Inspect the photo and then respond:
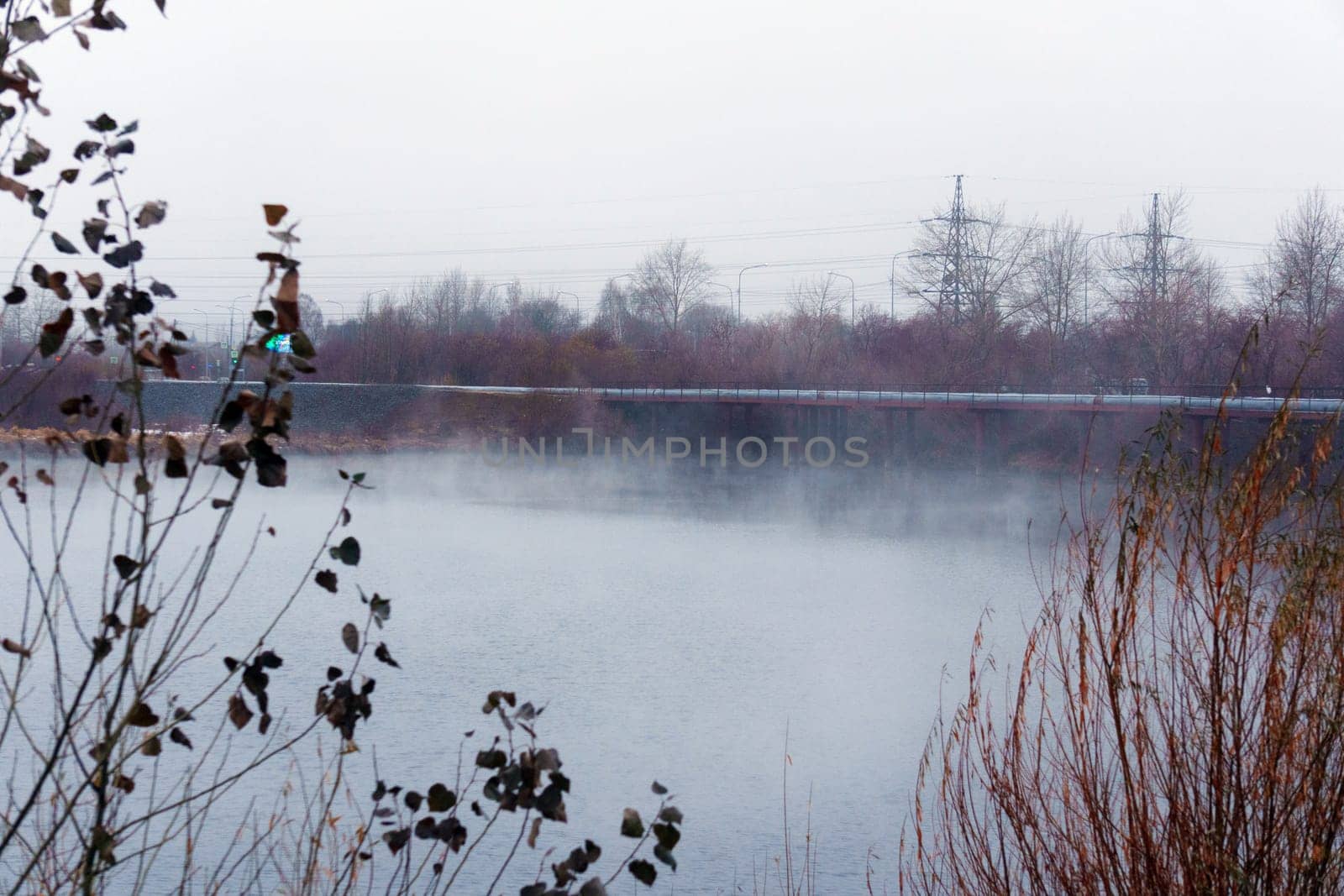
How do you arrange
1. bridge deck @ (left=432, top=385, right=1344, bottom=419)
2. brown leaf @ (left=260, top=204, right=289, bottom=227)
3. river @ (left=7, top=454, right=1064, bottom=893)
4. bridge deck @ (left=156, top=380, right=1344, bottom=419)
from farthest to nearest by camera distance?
bridge deck @ (left=156, top=380, right=1344, bottom=419), bridge deck @ (left=432, top=385, right=1344, bottom=419), river @ (left=7, top=454, right=1064, bottom=893), brown leaf @ (left=260, top=204, right=289, bottom=227)

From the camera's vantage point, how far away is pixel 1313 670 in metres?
4.24

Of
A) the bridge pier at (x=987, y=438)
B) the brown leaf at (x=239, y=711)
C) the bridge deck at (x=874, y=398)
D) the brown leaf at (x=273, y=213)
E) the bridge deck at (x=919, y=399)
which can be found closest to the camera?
the brown leaf at (x=273, y=213)

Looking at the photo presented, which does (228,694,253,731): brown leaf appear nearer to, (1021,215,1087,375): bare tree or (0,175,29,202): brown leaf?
(0,175,29,202): brown leaf

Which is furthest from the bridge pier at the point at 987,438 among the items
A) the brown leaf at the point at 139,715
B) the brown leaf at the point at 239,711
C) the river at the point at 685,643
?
the brown leaf at the point at 139,715

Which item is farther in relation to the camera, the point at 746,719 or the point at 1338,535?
the point at 746,719

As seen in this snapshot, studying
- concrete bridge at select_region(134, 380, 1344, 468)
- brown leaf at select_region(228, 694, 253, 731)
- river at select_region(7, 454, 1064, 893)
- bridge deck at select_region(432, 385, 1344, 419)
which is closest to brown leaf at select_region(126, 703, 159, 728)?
brown leaf at select_region(228, 694, 253, 731)

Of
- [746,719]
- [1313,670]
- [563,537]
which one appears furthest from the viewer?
[563,537]

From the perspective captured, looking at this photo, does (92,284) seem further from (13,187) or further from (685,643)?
(685,643)

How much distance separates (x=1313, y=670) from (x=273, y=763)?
885 centimetres

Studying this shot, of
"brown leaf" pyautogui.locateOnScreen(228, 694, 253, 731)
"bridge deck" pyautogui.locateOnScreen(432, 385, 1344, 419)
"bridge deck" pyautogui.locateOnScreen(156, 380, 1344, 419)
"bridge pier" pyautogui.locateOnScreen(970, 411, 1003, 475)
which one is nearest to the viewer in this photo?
"brown leaf" pyautogui.locateOnScreen(228, 694, 253, 731)

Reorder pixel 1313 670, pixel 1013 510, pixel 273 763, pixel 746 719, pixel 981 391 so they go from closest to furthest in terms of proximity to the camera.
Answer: pixel 1313 670 → pixel 273 763 → pixel 746 719 → pixel 1013 510 → pixel 981 391

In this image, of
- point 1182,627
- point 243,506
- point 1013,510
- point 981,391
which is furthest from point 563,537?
point 981,391

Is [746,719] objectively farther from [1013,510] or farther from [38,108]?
[1013,510]

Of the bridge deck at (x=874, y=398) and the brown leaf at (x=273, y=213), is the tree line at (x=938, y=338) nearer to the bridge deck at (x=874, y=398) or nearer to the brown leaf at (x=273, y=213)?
the bridge deck at (x=874, y=398)
